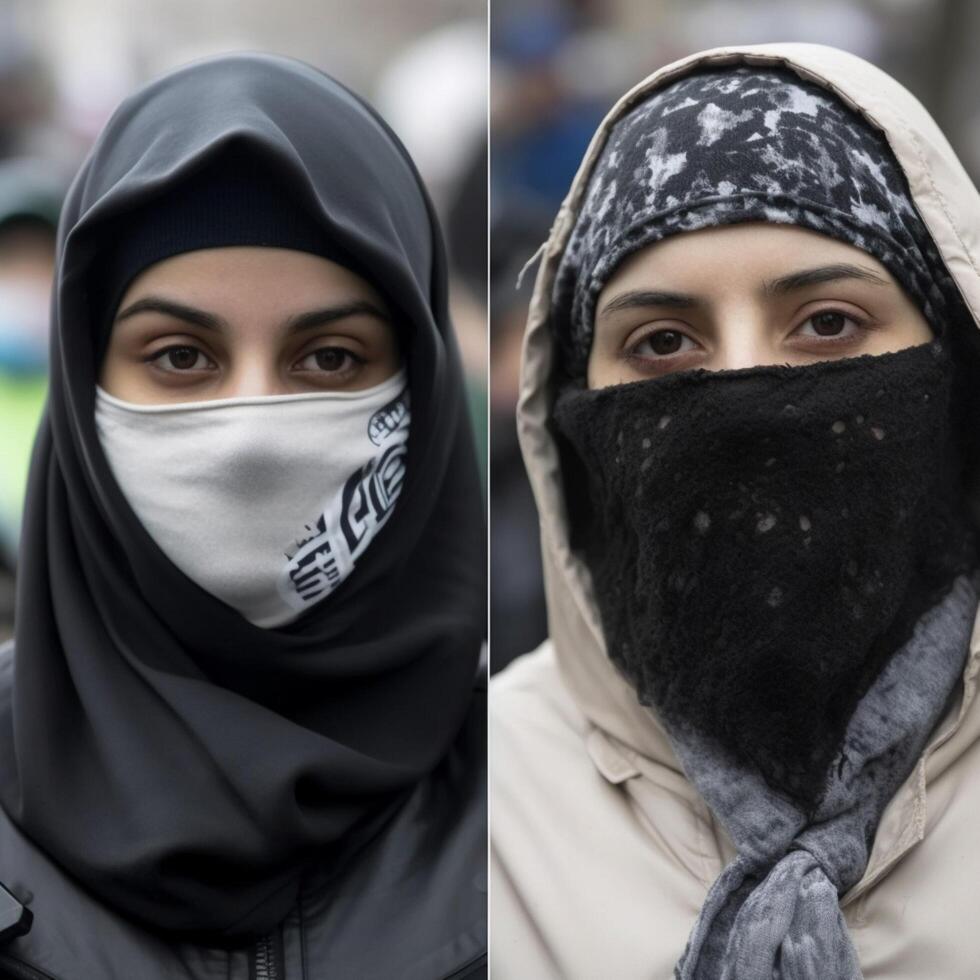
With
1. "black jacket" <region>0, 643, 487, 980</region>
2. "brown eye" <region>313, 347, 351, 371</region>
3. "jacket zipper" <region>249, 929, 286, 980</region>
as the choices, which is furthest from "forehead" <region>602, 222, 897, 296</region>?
"jacket zipper" <region>249, 929, 286, 980</region>

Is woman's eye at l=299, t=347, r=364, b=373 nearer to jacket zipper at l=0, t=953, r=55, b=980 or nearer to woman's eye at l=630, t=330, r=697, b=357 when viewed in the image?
woman's eye at l=630, t=330, r=697, b=357

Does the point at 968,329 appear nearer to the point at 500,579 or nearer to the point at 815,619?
the point at 815,619

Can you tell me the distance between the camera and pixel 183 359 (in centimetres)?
200

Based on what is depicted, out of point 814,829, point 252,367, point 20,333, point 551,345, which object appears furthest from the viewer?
point 20,333

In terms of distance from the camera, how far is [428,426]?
6.98ft

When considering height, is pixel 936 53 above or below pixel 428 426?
above

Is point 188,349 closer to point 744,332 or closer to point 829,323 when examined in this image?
point 744,332

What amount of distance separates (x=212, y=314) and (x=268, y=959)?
979mm

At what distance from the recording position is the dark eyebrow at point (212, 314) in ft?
6.39

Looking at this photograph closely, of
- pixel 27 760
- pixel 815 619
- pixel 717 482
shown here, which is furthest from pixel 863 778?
pixel 27 760

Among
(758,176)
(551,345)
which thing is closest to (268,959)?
(551,345)

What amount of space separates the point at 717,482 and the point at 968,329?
0.47 metres

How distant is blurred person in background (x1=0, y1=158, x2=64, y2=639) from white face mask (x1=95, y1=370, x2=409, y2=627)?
24.9 inches

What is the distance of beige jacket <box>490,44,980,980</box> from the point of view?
5.55ft
